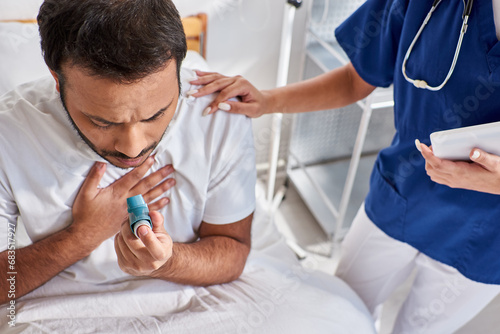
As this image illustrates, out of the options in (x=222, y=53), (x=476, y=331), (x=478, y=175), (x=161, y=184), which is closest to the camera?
(x=478, y=175)

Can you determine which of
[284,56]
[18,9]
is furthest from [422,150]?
[18,9]

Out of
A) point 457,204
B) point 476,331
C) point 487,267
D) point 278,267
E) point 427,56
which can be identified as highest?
point 427,56

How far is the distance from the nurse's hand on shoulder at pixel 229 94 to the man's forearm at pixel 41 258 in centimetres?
45

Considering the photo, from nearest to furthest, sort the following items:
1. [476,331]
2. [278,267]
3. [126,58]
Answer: [126,58], [278,267], [476,331]

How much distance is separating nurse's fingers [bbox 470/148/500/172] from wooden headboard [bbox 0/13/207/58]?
49.8 inches

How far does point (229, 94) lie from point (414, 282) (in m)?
0.78

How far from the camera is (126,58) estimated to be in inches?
34.8

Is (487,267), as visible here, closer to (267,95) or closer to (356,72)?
(356,72)

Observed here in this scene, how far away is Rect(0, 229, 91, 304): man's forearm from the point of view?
1.15 metres

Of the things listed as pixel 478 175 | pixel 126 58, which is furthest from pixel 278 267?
pixel 126 58

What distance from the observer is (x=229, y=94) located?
1216 mm

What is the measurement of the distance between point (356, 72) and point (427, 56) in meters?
0.30

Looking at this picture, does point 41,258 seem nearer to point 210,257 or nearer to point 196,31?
point 210,257

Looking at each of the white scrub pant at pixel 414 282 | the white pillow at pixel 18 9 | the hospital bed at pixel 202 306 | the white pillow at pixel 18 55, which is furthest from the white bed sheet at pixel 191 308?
the white pillow at pixel 18 9
